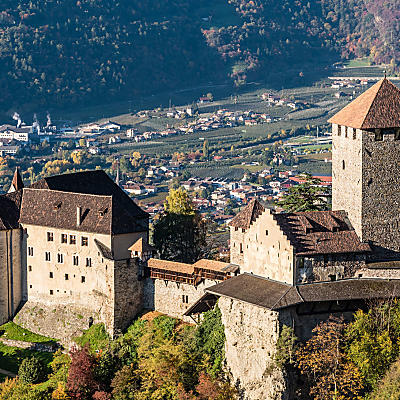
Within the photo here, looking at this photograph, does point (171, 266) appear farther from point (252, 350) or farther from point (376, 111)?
point (376, 111)

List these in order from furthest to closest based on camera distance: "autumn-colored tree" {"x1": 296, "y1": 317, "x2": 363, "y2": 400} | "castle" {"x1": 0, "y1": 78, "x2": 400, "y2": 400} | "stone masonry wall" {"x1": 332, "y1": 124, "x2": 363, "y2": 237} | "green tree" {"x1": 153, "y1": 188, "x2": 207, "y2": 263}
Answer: "green tree" {"x1": 153, "y1": 188, "x2": 207, "y2": 263} < "stone masonry wall" {"x1": 332, "y1": 124, "x2": 363, "y2": 237} < "castle" {"x1": 0, "y1": 78, "x2": 400, "y2": 400} < "autumn-colored tree" {"x1": 296, "y1": 317, "x2": 363, "y2": 400}

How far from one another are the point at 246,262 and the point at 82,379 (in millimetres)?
13040

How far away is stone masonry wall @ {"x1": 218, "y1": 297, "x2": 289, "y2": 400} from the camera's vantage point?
194 ft

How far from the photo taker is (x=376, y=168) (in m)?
63.6

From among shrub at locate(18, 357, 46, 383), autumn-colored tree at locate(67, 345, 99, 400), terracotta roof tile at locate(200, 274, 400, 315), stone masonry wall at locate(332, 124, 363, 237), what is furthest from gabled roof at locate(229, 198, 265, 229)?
shrub at locate(18, 357, 46, 383)

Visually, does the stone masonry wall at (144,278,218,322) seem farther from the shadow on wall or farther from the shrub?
the shrub

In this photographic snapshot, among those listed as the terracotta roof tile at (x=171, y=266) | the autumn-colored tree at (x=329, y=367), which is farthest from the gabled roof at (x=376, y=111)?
the terracotta roof tile at (x=171, y=266)

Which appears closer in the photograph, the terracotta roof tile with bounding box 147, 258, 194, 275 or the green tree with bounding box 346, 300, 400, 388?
the green tree with bounding box 346, 300, 400, 388

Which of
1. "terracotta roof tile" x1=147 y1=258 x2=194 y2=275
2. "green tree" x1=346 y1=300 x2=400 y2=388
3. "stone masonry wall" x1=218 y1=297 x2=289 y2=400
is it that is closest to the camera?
"green tree" x1=346 y1=300 x2=400 y2=388

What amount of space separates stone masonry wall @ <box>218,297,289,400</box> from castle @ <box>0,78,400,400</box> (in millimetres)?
61

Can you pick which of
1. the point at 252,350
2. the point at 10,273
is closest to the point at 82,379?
the point at 252,350

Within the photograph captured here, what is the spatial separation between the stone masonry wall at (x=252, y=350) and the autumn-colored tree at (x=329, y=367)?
5.36ft

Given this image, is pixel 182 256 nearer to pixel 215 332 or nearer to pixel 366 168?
pixel 215 332

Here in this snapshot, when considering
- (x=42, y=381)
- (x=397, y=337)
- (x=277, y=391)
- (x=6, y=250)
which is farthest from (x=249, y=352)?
(x=6, y=250)
